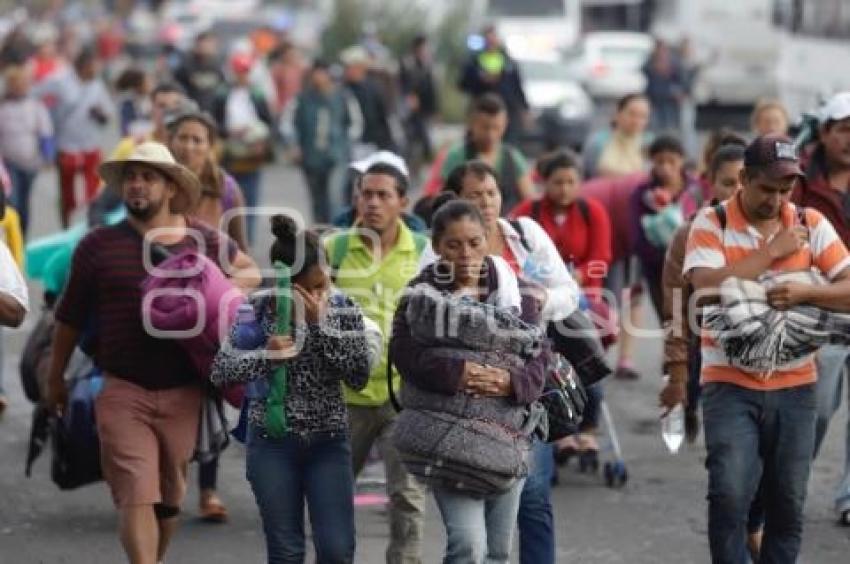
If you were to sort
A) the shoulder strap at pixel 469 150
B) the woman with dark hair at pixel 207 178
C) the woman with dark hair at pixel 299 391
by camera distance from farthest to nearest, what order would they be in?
the shoulder strap at pixel 469 150 → the woman with dark hair at pixel 207 178 → the woman with dark hair at pixel 299 391

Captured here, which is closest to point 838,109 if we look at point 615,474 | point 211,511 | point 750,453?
point 750,453

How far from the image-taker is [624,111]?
14328 millimetres

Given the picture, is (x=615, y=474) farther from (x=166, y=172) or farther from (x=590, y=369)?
(x=166, y=172)

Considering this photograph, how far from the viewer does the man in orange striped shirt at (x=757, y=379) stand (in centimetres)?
787

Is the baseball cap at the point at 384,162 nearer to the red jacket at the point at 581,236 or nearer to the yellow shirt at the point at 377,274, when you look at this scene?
the yellow shirt at the point at 377,274

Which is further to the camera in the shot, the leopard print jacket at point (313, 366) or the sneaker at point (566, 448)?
the sneaker at point (566, 448)

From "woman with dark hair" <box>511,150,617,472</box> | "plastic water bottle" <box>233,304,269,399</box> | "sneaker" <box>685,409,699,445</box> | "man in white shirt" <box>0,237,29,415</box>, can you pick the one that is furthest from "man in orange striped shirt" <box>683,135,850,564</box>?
"sneaker" <box>685,409,699,445</box>

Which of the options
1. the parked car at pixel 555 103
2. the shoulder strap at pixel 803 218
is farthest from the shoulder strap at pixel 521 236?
the parked car at pixel 555 103

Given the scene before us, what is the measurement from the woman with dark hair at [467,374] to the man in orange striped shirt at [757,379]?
0.82 meters

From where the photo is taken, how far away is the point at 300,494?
7770 millimetres

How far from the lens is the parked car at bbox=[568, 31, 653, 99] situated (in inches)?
1368

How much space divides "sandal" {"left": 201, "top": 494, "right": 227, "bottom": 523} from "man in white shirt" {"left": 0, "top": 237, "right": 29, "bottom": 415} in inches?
90.4

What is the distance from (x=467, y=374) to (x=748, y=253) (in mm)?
1249

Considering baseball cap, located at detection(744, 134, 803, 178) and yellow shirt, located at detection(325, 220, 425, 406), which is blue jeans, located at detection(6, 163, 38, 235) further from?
baseball cap, located at detection(744, 134, 803, 178)
